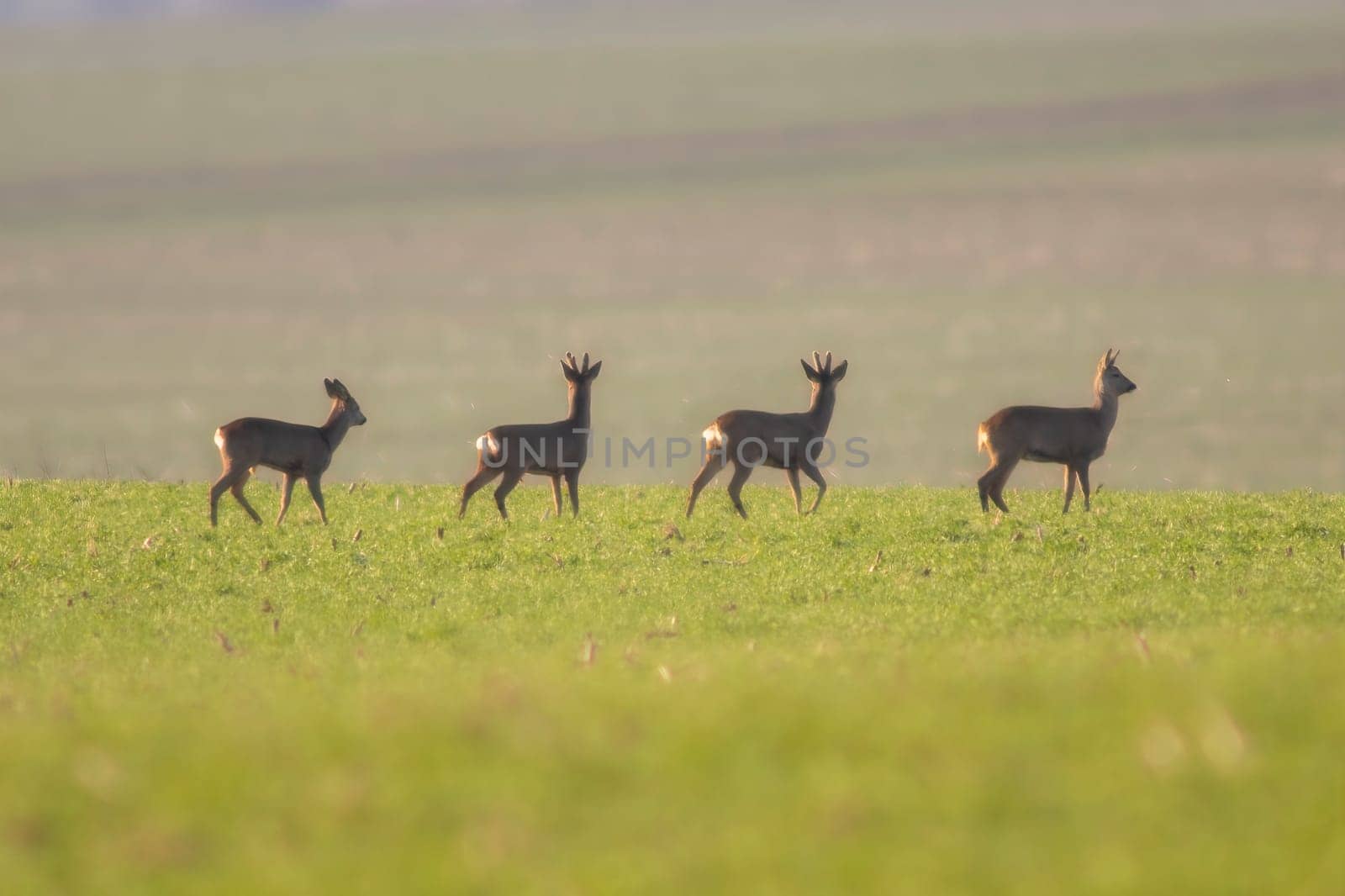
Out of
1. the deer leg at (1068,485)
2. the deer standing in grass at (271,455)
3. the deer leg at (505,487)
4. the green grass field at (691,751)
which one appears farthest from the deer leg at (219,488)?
the deer leg at (1068,485)

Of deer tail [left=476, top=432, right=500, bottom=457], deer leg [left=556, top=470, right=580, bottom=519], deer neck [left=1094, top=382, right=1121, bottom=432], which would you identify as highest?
deer neck [left=1094, top=382, right=1121, bottom=432]

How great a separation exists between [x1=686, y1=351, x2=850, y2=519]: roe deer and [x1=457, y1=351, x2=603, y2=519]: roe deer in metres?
1.75

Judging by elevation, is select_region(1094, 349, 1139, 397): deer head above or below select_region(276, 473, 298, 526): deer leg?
above

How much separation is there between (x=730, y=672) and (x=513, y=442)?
11.9 meters

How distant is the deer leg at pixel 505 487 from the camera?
67.8 ft

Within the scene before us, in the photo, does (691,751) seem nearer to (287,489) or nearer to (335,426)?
(287,489)

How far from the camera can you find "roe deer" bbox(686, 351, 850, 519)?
20.9 meters

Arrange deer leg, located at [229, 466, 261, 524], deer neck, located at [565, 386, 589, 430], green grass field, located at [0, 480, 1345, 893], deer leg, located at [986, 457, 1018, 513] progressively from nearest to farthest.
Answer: green grass field, located at [0, 480, 1345, 893] → deer leg, located at [986, 457, 1018, 513] → deer leg, located at [229, 466, 261, 524] → deer neck, located at [565, 386, 589, 430]

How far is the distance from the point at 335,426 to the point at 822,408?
7142 mm

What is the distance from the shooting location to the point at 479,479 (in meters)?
21.1

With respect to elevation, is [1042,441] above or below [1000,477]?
above

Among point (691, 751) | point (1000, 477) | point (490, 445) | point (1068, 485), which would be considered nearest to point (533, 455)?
point (490, 445)

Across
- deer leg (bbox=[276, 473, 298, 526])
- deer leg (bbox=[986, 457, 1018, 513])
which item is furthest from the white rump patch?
deer leg (bbox=[986, 457, 1018, 513])

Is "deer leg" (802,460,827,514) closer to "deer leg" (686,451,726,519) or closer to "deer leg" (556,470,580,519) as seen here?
"deer leg" (686,451,726,519)
